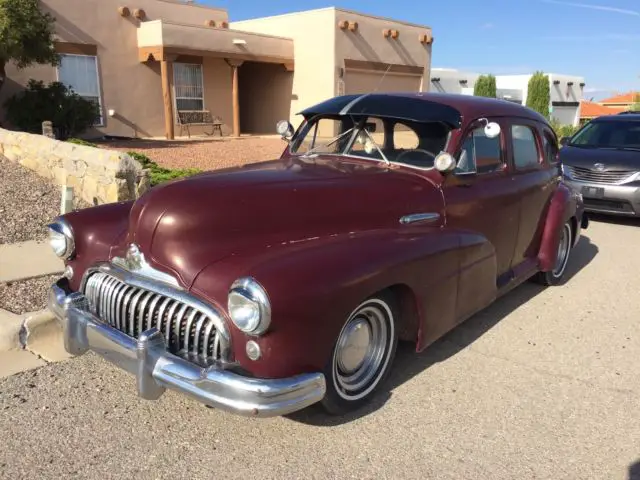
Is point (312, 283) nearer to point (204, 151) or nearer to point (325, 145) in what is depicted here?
point (325, 145)

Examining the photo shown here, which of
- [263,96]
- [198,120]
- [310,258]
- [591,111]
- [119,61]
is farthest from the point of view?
[591,111]

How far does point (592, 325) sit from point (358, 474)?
285 cm

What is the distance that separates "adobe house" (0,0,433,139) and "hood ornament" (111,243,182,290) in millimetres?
13270

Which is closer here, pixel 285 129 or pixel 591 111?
pixel 285 129

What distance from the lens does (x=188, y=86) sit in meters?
18.8

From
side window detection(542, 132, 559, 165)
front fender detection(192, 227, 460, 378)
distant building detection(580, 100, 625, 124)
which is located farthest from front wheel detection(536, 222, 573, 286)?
distant building detection(580, 100, 625, 124)

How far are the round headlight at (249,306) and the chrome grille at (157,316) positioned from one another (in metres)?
0.18

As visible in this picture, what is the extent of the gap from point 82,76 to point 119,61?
1189 mm

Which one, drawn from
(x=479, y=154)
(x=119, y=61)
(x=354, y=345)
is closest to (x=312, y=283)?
(x=354, y=345)

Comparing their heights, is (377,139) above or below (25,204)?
above

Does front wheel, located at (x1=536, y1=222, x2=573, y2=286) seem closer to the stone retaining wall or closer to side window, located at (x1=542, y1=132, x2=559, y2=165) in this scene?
side window, located at (x1=542, y1=132, x2=559, y2=165)

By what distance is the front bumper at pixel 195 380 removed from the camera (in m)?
2.57

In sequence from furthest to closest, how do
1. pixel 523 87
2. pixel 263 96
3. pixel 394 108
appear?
pixel 523 87 < pixel 263 96 < pixel 394 108

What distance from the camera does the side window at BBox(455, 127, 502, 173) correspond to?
4.16 meters
